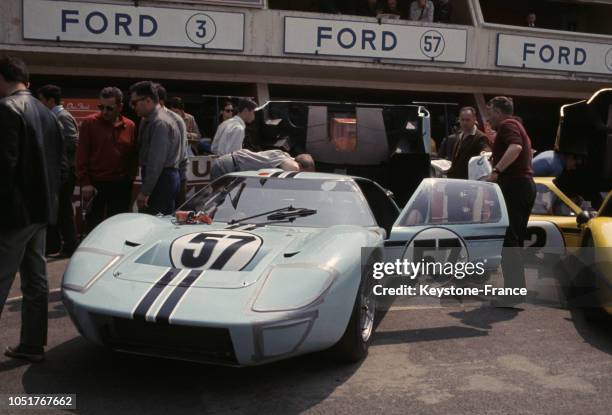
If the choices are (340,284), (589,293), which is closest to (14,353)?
(340,284)

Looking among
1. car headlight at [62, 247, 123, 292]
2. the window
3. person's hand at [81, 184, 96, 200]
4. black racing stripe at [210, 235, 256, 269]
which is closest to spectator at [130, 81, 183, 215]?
person's hand at [81, 184, 96, 200]

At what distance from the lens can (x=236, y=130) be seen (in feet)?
21.5

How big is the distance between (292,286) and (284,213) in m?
1.13

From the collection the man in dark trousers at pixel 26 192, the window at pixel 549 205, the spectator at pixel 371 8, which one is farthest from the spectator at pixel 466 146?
the spectator at pixel 371 8

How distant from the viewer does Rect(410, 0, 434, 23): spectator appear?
14.8 meters

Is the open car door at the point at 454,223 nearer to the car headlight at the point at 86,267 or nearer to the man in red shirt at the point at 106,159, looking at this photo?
the car headlight at the point at 86,267

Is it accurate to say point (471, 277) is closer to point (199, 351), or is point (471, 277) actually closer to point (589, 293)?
point (589, 293)

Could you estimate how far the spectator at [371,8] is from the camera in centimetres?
1519

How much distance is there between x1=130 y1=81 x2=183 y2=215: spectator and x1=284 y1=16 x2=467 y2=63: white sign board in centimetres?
848

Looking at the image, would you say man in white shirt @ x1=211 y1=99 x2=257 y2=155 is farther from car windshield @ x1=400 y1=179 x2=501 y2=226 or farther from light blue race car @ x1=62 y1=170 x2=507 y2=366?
car windshield @ x1=400 y1=179 x2=501 y2=226

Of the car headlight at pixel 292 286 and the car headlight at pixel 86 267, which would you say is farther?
the car headlight at pixel 86 267

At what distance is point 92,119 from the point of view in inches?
242

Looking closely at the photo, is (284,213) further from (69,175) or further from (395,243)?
(69,175)

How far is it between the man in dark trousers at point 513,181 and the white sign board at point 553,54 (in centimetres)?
1047
